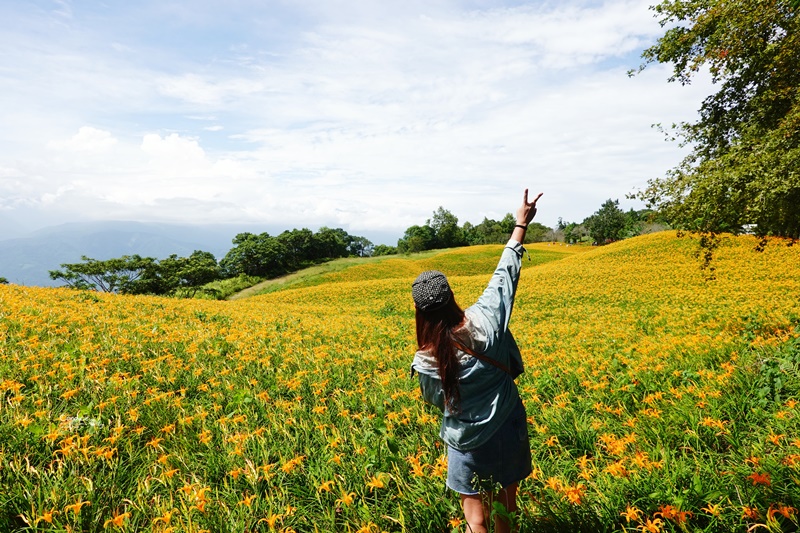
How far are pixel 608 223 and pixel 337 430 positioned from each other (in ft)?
265

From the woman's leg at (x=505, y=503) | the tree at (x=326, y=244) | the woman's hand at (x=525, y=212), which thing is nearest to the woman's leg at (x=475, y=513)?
the woman's leg at (x=505, y=503)

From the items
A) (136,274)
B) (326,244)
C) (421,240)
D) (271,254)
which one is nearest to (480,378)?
(136,274)

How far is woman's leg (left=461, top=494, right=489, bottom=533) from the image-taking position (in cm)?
242

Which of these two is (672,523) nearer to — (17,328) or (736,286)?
(17,328)

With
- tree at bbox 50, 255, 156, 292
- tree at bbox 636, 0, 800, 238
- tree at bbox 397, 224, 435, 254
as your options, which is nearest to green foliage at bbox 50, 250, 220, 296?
tree at bbox 50, 255, 156, 292

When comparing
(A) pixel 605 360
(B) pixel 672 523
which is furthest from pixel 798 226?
(B) pixel 672 523

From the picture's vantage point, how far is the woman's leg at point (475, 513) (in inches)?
95.2

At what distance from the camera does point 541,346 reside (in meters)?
8.54

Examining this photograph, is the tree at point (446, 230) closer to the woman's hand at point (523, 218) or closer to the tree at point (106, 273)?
the tree at point (106, 273)

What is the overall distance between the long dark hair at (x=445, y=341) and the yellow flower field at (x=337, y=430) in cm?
77

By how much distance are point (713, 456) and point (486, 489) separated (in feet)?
7.57

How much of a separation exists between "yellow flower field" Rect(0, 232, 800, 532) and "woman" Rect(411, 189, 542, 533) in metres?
0.23

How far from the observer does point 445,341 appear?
7.48ft

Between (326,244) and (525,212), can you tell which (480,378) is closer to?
(525,212)
